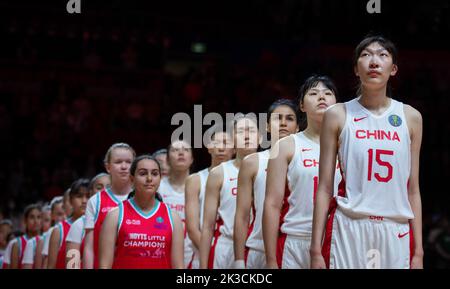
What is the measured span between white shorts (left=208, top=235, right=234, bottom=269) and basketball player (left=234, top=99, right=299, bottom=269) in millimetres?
691

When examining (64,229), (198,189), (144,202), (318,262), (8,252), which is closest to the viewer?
(318,262)

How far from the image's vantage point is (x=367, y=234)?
159 inches

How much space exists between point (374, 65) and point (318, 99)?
31.0 inches

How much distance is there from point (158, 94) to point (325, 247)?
37.1ft

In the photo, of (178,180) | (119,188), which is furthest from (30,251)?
(119,188)

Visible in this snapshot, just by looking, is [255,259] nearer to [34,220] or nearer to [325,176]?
[325,176]

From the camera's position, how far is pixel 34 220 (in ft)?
32.6

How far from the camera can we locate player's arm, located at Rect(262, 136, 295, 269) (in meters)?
4.79

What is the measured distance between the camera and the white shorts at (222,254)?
6312 mm

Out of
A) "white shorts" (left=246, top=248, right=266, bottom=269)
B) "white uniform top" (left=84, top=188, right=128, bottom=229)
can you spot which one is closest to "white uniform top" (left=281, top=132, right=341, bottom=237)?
"white shorts" (left=246, top=248, right=266, bottom=269)

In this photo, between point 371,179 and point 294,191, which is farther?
point 294,191

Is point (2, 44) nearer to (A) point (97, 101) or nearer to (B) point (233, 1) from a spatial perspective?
(A) point (97, 101)

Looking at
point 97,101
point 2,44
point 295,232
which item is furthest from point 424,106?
point 295,232

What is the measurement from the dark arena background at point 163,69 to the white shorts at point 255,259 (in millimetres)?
7534
